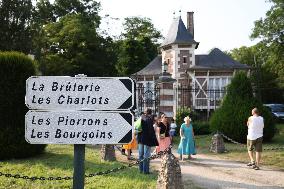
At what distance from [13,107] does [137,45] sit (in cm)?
4478

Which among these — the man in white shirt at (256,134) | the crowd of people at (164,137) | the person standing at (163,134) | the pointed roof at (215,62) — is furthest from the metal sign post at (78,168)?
the pointed roof at (215,62)

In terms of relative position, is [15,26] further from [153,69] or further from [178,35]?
[153,69]

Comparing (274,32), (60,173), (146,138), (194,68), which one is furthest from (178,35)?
(60,173)

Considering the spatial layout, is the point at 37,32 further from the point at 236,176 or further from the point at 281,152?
the point at 236,176

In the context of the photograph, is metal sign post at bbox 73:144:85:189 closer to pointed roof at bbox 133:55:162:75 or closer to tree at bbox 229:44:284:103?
pointed roof at bbox 133:55:162:75

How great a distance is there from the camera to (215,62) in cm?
3938

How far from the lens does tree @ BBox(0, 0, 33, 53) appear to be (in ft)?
102

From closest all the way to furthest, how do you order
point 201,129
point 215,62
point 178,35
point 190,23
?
1. point 201,129
2. point 215,62
3. point 178,35
4. point 190,23

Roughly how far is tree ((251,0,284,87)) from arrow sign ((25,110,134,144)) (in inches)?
1542

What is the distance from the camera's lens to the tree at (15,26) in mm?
31081

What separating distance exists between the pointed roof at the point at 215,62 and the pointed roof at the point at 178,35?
203 cm

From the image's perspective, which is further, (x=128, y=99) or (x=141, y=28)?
(x=141, y=28)

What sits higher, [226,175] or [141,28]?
[141,28]

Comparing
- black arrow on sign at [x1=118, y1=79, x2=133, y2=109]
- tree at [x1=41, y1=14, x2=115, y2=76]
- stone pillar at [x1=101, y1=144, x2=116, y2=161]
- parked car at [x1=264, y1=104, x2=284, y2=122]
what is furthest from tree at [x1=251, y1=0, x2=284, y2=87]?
black arrow on sign at [x1=118, y1=79, x2=133, y2=109]
